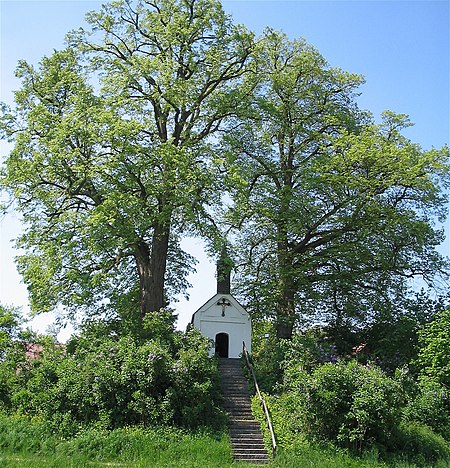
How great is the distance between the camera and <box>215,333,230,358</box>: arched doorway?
93.2 ft

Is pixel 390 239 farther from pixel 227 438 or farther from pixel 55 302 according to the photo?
pixel 55 302

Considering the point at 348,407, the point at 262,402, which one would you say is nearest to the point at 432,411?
the point at 348,407

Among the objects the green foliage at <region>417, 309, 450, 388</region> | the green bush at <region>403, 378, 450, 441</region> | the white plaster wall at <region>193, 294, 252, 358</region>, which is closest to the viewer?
the green bush at <region>403, 378, 450, 441</region>

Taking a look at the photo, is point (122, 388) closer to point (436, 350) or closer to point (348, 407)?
point (348, 407)

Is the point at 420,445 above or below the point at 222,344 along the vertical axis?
below

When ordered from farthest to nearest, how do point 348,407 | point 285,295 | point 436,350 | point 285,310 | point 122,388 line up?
1. point 285,295
2. point 285,310
3. point 436,350
4. point 122,388
5. point 348,407

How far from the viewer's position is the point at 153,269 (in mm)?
25984

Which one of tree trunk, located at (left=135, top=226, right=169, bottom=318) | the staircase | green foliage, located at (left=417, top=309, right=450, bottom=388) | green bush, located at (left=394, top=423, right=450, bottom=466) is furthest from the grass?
tree trunk, located at (left=135, top=226, right=169, bottom=318)

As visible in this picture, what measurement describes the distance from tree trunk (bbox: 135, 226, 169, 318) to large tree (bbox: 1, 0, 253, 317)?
0.05 m

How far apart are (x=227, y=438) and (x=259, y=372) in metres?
5.76

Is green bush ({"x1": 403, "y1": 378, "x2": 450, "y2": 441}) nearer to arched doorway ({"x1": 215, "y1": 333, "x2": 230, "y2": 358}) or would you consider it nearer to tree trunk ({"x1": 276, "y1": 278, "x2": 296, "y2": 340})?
tree trunk ({"x1": 276, "y1": 278, "x2": 296, "y2": 340})

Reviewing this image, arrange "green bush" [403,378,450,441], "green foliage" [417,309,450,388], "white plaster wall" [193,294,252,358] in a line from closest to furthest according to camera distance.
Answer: "green bush" [403,378,450,441] → "green foliage" [417,309,450,388] → "white plaster wall" [193,294,252,358]

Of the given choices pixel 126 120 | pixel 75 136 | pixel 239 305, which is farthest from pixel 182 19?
pixel 239 305

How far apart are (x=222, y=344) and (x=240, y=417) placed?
24.2 feet
